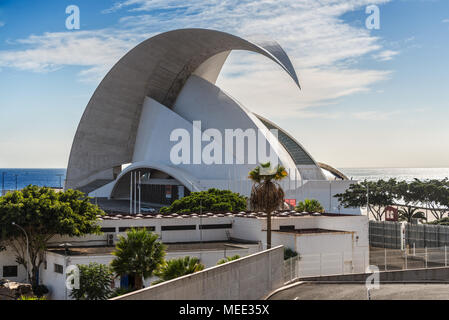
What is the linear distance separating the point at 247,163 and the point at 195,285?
3893 cm

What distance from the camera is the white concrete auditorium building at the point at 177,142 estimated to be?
2933cm

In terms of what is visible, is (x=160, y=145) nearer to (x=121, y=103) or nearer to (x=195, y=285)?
(x=121, y=103)

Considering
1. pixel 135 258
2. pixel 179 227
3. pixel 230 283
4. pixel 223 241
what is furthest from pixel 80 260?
pixel 230 283

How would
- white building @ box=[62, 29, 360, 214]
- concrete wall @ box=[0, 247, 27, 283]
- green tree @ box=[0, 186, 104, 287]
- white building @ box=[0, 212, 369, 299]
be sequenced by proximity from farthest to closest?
white building @ box=[62, 29, 360, 214]
concrete wall @ box=[0, 247, 27, 283]
green tree @ box=[0, 186, 104, 287]
white building @ box=[0, 212, 369, 299]

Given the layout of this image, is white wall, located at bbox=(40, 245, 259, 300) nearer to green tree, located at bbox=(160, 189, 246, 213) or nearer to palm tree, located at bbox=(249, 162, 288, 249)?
palm tree, located at bbox=(249, 162, 288, 249)

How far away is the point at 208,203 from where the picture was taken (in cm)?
3919

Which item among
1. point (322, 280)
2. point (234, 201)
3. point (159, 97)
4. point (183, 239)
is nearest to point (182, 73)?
point (159, 97)

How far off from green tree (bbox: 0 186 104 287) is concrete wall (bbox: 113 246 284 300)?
1236 cm

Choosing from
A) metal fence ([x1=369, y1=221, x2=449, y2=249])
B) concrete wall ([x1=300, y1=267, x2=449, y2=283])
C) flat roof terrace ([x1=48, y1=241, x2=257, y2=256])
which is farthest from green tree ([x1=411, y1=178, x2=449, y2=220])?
flat roof terrace ([x1=48, y1=241, x2=257, y2=256])

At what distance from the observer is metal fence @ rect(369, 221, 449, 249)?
2972 centimetres

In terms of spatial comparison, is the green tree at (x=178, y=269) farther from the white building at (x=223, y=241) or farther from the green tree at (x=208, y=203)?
the green tree at (x=208, y=203)

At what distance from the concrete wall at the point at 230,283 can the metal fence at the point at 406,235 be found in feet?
49.6

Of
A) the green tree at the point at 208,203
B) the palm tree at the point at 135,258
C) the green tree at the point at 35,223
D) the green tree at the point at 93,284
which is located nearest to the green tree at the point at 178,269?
the palm tree at the point at 135,258

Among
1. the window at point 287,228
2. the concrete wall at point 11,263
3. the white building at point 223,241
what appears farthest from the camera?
the window at point 287,228
